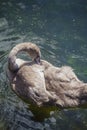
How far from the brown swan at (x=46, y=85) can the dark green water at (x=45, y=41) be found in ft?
0.91

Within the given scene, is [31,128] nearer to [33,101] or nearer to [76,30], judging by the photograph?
[33,101]

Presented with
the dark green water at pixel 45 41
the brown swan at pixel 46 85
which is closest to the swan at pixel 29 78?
the brown swan at pixel 46 85

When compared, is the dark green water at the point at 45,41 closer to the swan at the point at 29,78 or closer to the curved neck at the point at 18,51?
the swan at the point at 29,78

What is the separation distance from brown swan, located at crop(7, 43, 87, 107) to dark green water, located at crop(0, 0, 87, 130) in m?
0.28

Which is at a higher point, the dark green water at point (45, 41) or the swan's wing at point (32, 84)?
the swan's wing at point (32, 84)

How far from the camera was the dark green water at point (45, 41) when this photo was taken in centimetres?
678

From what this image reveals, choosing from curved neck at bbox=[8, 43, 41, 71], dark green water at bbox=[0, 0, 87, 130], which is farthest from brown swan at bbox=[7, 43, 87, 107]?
dark green water at bbox=[0, 0, 87, 130]

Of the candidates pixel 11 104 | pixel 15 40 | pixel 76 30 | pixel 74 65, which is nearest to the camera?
pixel 11 104

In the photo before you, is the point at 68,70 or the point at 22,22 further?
the point at 22,22

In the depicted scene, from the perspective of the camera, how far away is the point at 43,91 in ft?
22.2

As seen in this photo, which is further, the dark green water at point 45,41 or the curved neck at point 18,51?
the curved neck at point 18,51

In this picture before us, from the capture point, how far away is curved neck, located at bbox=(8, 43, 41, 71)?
7.59 meters

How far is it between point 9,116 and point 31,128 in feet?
1.53

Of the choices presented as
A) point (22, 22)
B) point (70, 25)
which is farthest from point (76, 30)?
point (22, 22)
